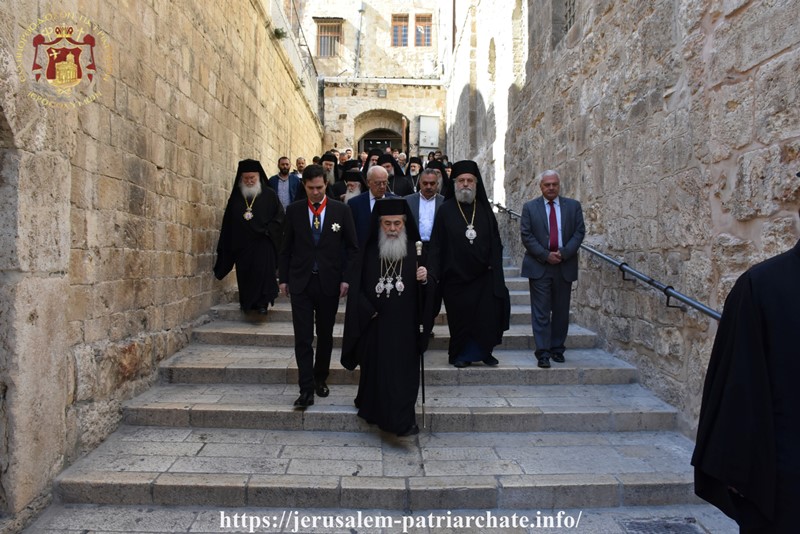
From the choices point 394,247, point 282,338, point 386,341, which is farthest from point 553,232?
point 282,338

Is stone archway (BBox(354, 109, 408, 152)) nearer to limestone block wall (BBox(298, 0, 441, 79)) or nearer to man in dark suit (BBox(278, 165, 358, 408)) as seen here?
limestone block wall (BBox(298, 0, 441, 79))

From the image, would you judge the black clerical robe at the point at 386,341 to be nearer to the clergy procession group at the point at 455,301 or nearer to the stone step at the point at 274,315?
the clergy procession group at the point at 455,301

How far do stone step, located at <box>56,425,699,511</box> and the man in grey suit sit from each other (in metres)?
1.24

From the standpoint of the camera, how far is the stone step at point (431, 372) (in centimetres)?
513

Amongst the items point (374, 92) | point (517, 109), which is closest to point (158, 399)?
point (517, 109)

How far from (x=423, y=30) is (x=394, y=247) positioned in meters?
24.7

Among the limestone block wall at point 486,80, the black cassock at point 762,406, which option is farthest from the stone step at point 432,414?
the limestone block wall at point 486,80

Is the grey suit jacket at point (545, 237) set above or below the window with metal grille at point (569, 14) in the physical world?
below

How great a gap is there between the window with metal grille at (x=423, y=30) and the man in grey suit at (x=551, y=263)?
22900 mm

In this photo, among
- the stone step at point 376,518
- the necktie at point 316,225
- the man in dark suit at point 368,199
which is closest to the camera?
the stone step at point 376,518

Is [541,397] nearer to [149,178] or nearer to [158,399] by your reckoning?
[158,399]

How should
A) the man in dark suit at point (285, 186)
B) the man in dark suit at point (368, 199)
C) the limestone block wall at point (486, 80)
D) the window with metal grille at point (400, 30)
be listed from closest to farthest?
the man in dark suit at point (368, 199)
the man in dark suit at point (285, 186)
the limestone block wall at point (486, 80)
the window with metal grille at point (400, 30)

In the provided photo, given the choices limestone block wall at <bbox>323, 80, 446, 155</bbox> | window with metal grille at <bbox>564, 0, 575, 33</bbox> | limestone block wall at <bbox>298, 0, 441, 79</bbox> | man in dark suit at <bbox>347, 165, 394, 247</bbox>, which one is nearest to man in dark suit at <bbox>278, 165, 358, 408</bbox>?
man in dark suit at <bbox>347, 165, 394, 247</bbox>

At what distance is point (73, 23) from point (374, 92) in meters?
19.3
